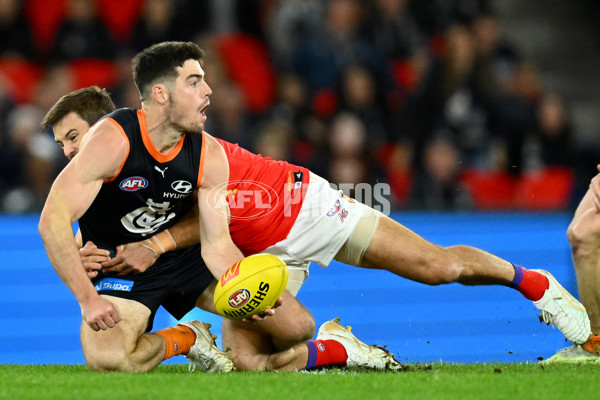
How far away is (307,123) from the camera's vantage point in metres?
9.20

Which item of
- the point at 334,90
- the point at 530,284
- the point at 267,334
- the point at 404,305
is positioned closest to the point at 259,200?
the point at 267,334

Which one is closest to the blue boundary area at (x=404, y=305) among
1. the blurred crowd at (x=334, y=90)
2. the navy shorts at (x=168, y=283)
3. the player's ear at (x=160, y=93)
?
the navy shorts at (x=168, y=283)

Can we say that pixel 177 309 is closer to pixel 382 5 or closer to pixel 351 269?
pixel 351 269

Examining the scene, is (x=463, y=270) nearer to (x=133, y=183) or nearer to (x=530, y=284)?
(x=530, y=284)

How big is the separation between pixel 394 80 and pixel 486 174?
136 centimetres

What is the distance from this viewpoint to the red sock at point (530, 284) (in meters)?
5.54

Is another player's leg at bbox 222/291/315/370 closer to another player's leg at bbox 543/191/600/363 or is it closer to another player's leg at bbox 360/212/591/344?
another player's leg at bbox 360/212/591/344

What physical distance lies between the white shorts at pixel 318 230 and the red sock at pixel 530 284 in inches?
36.9

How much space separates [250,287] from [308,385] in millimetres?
640

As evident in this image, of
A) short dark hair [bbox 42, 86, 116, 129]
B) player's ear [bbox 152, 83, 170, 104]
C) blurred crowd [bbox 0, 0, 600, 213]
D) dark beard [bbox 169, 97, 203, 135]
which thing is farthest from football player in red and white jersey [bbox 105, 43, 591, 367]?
blurred crowd [bbox 0, 0, 600, 213]

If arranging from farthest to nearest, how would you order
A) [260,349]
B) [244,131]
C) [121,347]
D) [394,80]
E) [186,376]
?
[394,80]
[244,131]
[260,349]
[121,347]
[186,376]

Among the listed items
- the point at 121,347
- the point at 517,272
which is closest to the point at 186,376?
the point at 121,347

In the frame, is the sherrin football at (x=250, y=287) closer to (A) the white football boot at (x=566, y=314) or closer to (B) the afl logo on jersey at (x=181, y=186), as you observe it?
(B) the afl logo on jersey at (x=181, y=186)

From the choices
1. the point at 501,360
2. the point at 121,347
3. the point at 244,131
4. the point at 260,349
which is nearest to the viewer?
the point at 121,347
